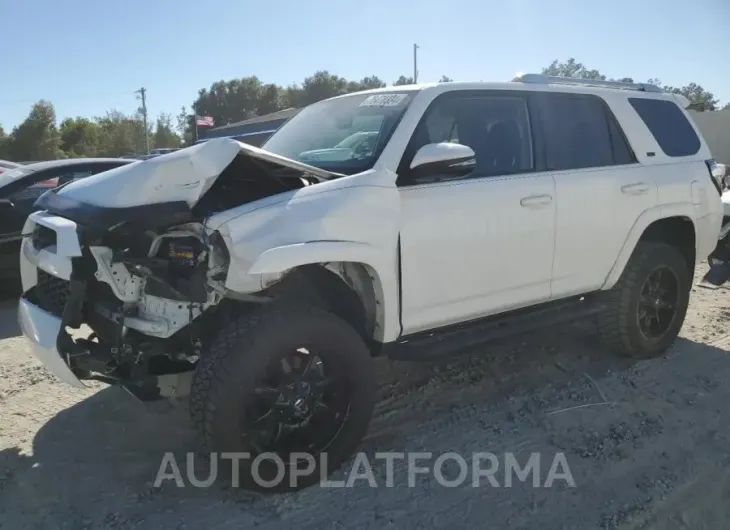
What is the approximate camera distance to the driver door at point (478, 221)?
3.41 m

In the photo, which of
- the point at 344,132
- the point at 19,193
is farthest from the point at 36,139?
the point at 344,132

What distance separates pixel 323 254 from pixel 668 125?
3.44 meters

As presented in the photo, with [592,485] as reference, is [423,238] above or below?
above

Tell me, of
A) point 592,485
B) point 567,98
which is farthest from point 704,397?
point 567,98

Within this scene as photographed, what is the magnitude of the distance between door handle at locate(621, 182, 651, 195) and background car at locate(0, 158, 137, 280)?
15.8 ft

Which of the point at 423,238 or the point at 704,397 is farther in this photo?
the point at 704,397

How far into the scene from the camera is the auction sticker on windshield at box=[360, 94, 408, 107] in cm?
370

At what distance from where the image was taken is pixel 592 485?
314cm

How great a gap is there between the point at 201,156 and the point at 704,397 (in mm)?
3586

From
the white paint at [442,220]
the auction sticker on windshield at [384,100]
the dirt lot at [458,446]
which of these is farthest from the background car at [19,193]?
the auction sticker on windshield at [384,100]

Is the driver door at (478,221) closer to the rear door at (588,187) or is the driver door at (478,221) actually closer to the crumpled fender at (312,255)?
the rear door at (588,187)

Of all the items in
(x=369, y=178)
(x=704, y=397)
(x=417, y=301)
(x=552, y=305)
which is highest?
(x=369, y=178)

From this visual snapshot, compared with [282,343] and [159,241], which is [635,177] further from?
[159,241]
